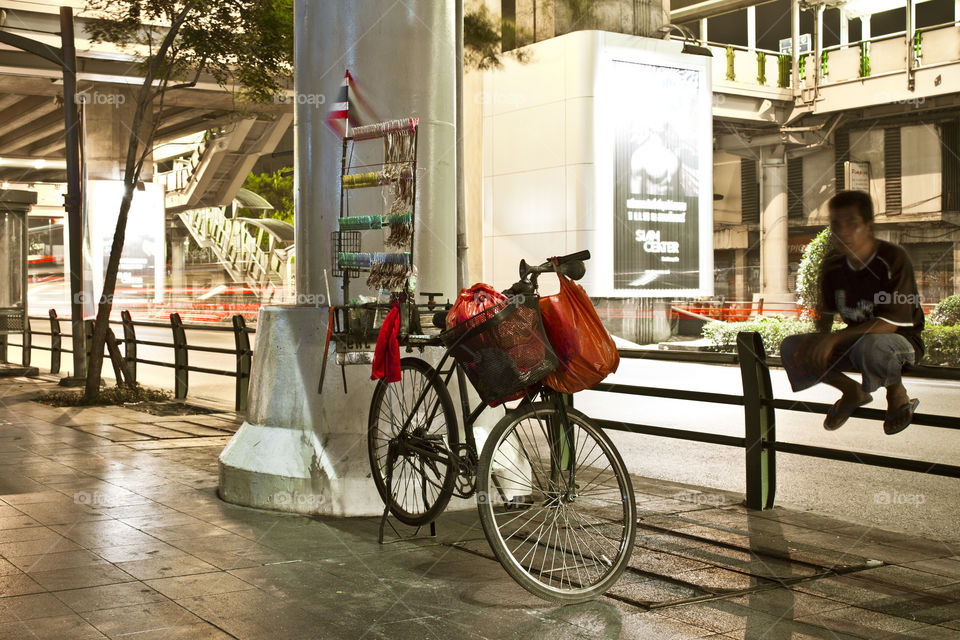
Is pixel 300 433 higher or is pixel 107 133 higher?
pixel 107 133

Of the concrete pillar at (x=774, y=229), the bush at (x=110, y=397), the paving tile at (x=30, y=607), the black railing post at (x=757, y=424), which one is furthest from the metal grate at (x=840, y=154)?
the paving tile at (x=30, y=607)

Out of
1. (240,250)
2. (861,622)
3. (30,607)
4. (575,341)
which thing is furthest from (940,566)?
(240,250)

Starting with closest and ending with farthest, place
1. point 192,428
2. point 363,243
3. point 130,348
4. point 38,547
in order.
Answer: point 38,547 → point 363,243 → point 192,428 → point 130,348

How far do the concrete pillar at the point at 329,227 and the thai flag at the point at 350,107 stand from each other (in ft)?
0.12

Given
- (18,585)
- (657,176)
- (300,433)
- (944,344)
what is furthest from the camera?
(657,176)

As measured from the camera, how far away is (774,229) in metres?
40.0

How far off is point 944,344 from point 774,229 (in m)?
21.9

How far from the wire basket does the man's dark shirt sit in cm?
119

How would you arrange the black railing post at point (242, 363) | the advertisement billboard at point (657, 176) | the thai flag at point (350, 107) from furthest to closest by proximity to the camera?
the advertisement billboard at point (657, 176) < the black railing post at point (242, 363) < the thai flag at point (350, 107)

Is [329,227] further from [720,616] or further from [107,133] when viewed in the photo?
[107,133]

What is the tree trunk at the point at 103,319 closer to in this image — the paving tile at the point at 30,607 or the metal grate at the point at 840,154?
the paving tile at the point at 30,607

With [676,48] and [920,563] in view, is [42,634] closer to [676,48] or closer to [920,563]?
[920,563]

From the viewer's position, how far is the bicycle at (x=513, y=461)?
4.28 meters

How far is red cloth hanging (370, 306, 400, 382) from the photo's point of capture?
5145mm
